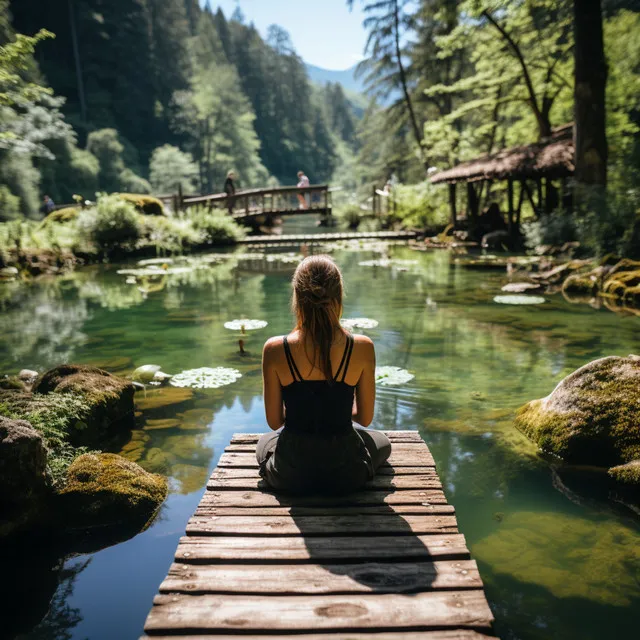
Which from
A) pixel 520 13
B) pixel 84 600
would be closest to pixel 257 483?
pixel 84 600

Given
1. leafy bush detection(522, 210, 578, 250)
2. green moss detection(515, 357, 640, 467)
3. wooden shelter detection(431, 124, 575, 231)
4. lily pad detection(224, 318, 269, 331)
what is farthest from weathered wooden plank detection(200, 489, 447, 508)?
wooden shelter detection(431, 124, 575, 231)

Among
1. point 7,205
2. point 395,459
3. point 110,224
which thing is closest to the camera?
point 395,459

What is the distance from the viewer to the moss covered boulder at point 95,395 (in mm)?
4438

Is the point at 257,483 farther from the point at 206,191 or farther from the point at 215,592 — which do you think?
the point at 206,191

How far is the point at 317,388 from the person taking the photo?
2625 millimetres

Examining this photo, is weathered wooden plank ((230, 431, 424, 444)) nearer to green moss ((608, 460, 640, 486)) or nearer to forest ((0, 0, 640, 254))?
green moss ((608, 460, 640, 486))

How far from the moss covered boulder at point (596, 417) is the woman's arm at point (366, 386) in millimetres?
2140

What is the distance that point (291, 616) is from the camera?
1.87m

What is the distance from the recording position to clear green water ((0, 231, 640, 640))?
2766 millimetres

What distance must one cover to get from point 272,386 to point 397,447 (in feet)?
3.85

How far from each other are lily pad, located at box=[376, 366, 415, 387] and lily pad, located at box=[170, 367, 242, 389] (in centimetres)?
161

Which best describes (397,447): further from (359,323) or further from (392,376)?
(359,323)

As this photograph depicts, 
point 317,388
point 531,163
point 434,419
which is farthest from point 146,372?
point 531,163

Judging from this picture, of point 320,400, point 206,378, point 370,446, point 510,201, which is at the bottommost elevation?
point 206,378
